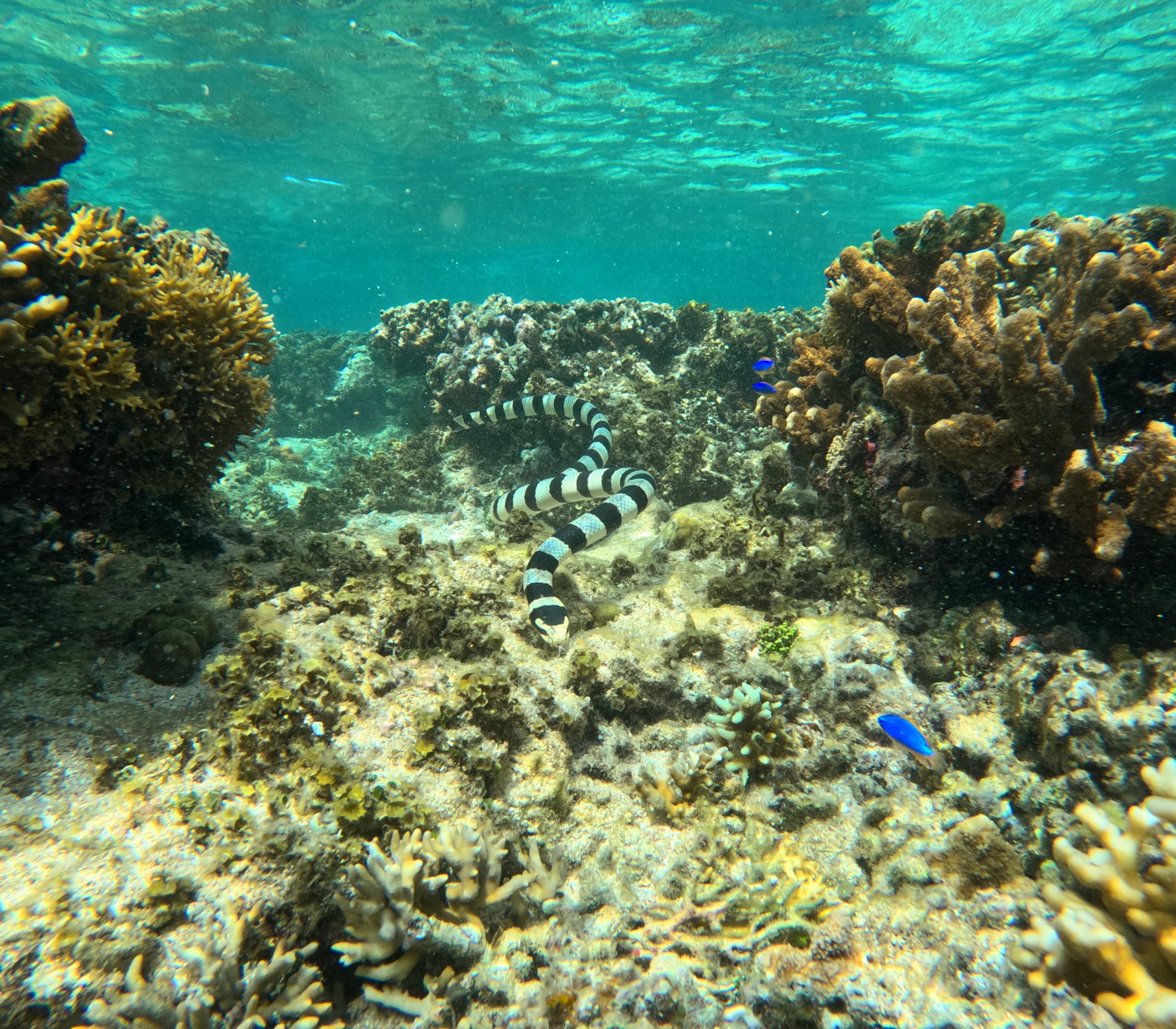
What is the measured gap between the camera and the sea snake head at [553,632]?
3447 millimetres

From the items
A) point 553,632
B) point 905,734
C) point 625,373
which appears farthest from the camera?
point 625,373

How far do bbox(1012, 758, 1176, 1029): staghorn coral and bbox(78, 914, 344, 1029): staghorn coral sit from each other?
213cm

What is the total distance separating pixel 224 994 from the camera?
1.72 m

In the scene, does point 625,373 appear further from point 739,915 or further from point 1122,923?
point 1122,923

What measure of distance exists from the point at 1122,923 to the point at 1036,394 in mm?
2275

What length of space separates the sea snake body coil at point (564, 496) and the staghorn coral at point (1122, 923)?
8.02ft

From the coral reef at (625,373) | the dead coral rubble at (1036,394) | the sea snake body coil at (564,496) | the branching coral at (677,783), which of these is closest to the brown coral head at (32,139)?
the sea snake body coil at (564,496)

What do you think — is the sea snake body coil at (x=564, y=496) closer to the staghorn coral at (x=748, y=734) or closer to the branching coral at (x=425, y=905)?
the staghorn coral at (x=748, y=734)

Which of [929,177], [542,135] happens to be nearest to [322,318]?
[542,135]

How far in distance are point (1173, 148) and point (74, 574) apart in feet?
115

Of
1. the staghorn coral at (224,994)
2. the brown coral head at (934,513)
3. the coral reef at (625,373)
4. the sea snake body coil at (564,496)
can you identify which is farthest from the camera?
the coral reef at (625,373)

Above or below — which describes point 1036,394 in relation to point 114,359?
above

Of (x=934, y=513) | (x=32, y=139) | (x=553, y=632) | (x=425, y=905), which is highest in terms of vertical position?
(x=32, y=139)

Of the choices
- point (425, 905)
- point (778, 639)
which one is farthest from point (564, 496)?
point (425, 905)
